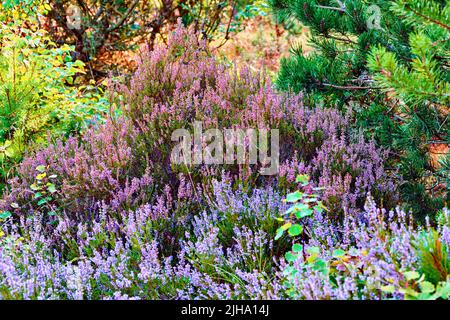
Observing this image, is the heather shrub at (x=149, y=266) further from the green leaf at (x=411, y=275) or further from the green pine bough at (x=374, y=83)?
the green pine bough at (x=374, y=83)

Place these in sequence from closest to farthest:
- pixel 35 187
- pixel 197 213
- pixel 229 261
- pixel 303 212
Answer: pixel 303 212
pixel 229 261
pixel 197 213
pixel 35 187

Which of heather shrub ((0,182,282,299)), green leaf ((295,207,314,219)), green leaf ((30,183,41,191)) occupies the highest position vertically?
green leaf ((30,183,41,191))

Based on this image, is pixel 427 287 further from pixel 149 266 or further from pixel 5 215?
pixel 5 215

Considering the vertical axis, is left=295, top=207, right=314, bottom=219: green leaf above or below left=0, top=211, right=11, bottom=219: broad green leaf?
above

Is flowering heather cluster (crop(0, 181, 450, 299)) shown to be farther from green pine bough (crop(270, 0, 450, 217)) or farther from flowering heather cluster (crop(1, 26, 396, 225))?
green pine bough (crop(270, 0, 450, 217))

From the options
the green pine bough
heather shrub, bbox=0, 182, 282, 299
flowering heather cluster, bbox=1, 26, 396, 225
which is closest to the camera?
heather shrub, bbox=0, 182, 282, 299

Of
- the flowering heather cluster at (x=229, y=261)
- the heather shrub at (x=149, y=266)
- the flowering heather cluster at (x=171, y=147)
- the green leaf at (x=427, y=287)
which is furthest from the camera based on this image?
the flowering heather cluster at (x=171, y=147)

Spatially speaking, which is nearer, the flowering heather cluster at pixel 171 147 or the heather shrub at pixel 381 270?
the heather shrub at pixel 381 270

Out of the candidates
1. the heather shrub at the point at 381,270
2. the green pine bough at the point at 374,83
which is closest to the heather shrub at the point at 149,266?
the heather shrub at the point at 381,270

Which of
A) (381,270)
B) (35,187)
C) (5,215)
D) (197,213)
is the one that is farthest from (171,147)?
(381,270)

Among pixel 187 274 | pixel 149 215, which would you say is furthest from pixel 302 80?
pixel 187 274

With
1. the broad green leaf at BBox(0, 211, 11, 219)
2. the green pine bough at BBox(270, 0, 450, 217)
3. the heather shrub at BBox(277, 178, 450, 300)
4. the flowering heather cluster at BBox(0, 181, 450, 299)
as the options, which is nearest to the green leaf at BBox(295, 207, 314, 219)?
the heather shrub at BBox(277, 178, 450, 300)

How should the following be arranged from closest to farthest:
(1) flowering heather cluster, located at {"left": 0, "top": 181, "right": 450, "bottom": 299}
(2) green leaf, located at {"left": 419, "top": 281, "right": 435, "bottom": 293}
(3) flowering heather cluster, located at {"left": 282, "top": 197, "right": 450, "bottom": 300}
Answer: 1. (2) green leaf, located at {"left": 419, "top": 281, "right": 435, "bottom": 293}
2. (3) flowering heather cluster, located at {"left": 282, "top": 197, "right": 450, "bottom": 300}
3. (1) flowering heather cluster, located at {"left": 0, "top": 181, "right": 450, "bottom": 299}
